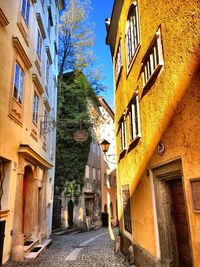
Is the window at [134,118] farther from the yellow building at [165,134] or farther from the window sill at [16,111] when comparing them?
the window sill at [16,111]

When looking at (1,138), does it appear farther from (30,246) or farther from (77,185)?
(77,185)

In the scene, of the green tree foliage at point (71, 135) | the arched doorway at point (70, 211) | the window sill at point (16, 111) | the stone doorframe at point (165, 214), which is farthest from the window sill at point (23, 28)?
the arched doorway at point (70, 211)

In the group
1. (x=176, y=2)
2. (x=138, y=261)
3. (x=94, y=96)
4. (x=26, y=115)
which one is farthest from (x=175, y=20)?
(x=94, y=96)

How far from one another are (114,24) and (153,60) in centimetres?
602

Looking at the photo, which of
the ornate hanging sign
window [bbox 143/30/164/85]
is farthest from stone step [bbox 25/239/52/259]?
window [bbox 143/30/164/85]

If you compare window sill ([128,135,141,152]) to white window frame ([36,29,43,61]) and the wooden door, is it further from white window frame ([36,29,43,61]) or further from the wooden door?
white window frame ([36,29,43,61])

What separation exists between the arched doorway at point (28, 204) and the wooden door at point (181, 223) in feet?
22.7

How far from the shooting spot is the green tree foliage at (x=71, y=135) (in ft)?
68.8

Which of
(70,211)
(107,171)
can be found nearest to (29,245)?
(70,211)

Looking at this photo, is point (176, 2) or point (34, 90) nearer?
point (176, 2)

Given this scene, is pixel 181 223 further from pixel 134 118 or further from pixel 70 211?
pixel 70 211

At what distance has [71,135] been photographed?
21.8m

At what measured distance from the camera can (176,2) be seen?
4.16 metres

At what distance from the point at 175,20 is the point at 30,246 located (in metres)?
8.96
